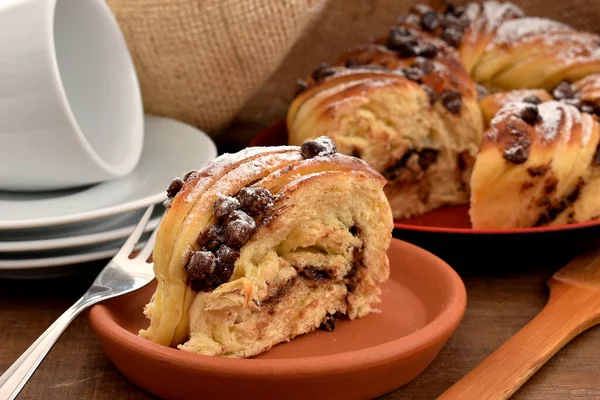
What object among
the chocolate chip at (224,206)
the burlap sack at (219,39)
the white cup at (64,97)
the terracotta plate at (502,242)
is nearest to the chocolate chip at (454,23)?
the burlap sack at (219,39)

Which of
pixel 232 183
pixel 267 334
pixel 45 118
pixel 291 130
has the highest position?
pixel 232 183

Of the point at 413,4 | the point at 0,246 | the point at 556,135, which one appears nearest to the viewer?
the point at 0,246

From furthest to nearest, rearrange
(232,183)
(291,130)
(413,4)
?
1. (413,4)
2. (291,130)
3. (232,183)

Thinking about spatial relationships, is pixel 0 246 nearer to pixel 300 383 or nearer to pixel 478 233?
pixel 300 383

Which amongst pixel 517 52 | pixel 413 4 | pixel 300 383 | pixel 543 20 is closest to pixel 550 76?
pixel 517 52

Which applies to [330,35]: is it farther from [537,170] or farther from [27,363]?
[27,363]

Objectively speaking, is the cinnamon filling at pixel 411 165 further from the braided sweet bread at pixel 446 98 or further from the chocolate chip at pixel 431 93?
the chocolate chip at pixel 431 93

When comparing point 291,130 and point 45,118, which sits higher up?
point 45,118
